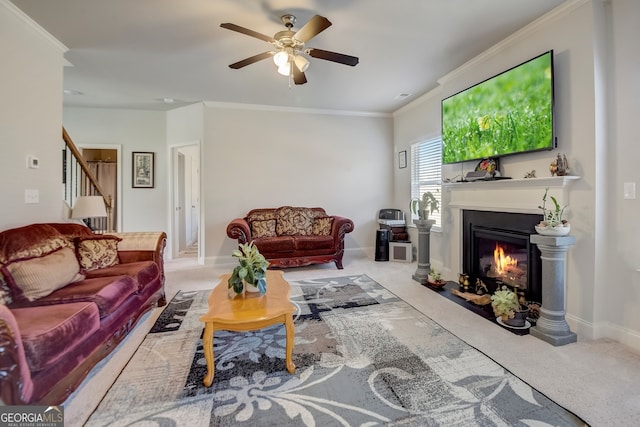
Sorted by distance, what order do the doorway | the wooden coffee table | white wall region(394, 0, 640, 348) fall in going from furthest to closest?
the doorway
white wall region(394, 0, 640, 348)
the wooden coffee table

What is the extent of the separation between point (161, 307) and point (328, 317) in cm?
181

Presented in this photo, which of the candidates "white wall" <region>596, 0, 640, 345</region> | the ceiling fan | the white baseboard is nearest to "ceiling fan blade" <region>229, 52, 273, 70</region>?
the ceiling fan

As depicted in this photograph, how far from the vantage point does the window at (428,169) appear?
15.0ft

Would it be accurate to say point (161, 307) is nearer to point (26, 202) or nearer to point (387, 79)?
point (26, 202)

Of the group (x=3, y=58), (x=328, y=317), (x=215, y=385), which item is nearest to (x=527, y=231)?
(x=328, y=317)

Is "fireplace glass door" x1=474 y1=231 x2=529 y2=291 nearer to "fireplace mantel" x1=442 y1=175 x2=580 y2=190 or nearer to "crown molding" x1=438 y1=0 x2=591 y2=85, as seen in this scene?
"fireplace mantel" x1=442 y1=175 x2=580 y2=190

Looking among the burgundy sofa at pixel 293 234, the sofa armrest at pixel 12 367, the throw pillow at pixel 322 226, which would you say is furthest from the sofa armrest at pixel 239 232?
the sofa armrest at pixel 12 367

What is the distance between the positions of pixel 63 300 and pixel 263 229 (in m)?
2.98

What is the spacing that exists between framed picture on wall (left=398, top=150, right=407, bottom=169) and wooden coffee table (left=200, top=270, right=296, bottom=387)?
4062 mm

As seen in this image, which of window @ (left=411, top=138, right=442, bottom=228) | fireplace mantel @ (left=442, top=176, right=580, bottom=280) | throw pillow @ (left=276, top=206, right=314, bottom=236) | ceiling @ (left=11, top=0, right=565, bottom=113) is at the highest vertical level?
ceiling @ (left=11, top=0, right=565, bottom=113)

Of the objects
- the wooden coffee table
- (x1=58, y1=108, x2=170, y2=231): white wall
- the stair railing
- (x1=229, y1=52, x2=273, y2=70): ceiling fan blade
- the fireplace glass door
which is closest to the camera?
the wooden coffee table

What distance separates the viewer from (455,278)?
384cm

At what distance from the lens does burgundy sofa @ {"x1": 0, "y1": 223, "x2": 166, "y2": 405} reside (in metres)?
1.34

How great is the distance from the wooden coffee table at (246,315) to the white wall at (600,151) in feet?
7.93
